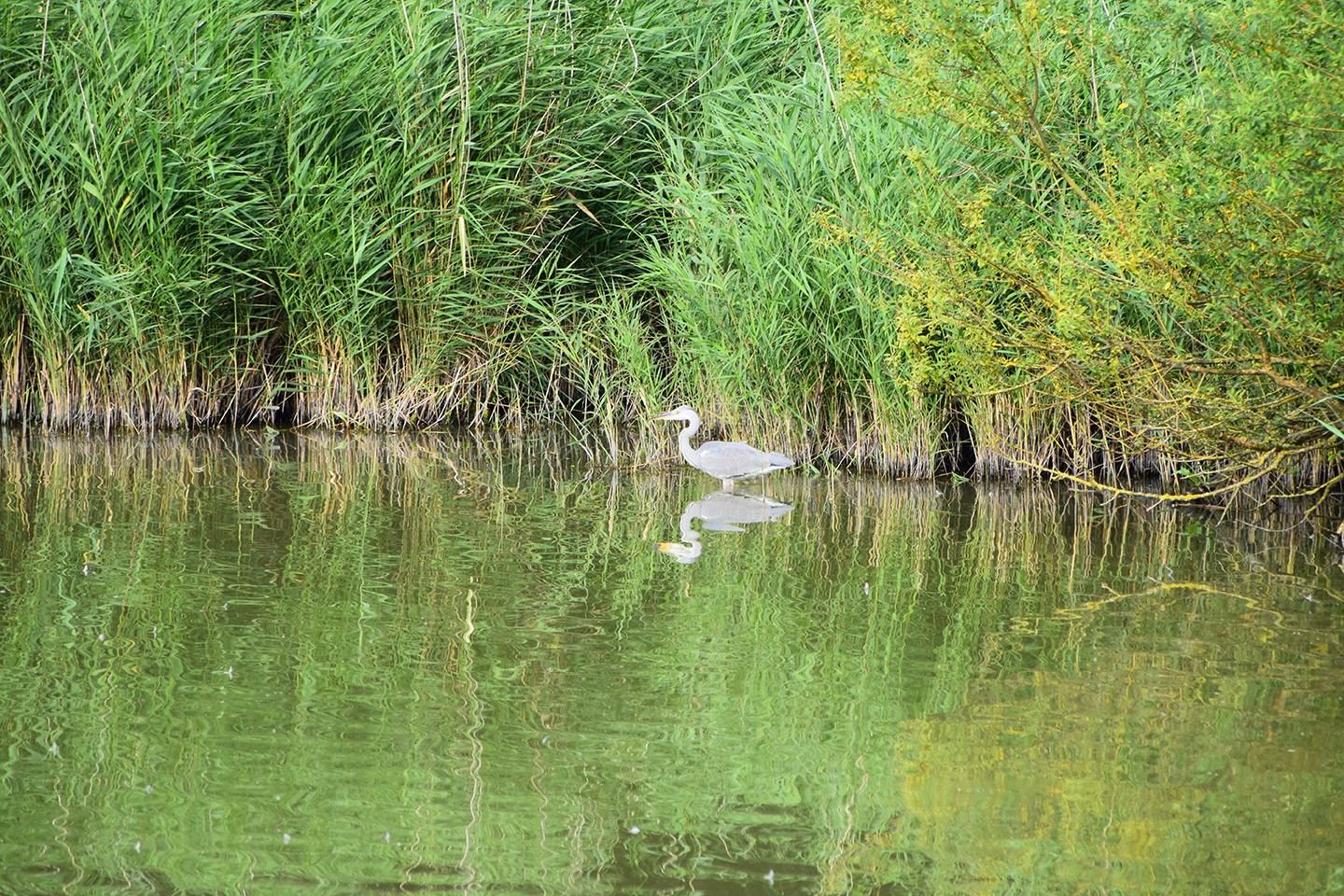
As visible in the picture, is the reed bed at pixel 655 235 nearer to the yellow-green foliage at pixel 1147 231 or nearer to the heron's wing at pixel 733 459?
the yellow-green foliage at pixel 1147 231

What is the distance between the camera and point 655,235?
36.0 ft

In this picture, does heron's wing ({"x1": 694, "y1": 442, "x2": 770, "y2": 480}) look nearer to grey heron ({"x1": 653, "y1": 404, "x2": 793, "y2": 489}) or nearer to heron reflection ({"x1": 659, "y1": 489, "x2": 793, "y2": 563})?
grey heron ({"x1": 653, "y1": 404, "x2": 793, "y2": 489})

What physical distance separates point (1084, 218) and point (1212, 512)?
1.75m

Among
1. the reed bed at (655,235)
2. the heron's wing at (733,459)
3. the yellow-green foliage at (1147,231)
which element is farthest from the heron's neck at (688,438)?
the yellow-green foliage at (1147,231)

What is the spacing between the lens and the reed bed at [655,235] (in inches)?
266

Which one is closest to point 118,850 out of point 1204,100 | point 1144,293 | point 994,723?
point 994,723

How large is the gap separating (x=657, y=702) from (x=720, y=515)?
3225 mm

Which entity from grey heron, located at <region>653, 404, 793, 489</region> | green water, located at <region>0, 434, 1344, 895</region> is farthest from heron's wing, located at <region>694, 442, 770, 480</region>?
green water, located at <region>0, 434, 1344, 895</region>

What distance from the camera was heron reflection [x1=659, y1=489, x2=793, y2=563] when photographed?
22.7ft

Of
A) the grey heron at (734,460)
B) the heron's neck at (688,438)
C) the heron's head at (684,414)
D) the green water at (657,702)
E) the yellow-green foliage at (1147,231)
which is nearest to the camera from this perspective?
the green water at (657,702)

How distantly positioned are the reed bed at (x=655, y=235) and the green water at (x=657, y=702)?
957 millimetres

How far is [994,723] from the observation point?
14.5 feet

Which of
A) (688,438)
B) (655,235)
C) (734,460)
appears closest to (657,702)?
(734,460)

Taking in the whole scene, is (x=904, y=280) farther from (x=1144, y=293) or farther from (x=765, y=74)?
(x=765, y=74)
